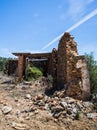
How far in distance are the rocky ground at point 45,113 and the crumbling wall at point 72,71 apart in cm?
57

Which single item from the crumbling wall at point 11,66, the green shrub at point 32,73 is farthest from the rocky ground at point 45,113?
the crumbling wall at point 11,66

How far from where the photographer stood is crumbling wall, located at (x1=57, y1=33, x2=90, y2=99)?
10023 millimetres

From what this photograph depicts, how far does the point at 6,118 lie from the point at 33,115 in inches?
40.9

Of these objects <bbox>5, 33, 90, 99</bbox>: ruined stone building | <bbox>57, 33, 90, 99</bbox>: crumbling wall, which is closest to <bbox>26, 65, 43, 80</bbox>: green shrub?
<bbox>5, 33, 90, 99</bbox>: ruined stone building

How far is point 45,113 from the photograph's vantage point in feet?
27.6

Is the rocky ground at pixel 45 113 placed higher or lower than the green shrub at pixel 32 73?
lower

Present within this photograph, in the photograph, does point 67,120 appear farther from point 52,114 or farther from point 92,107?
point 92,107

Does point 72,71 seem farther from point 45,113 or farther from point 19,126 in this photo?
point 19,126

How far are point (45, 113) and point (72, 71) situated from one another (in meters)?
3.00

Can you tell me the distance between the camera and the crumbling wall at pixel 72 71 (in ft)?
32.9

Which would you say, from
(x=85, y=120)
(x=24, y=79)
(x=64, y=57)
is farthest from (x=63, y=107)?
(x=24, y=79)

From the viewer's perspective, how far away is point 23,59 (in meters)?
15.8

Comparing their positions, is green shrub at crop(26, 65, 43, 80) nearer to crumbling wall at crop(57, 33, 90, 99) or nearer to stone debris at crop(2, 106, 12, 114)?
crumbling wall at crop(57, 33, 90, 99)

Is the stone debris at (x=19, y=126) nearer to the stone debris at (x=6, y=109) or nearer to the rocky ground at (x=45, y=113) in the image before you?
the rocky ground at (x=45, y=113)
